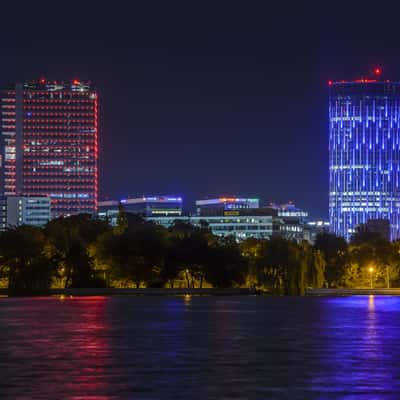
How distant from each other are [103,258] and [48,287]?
23.0 feet

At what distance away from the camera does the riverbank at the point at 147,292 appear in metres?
130

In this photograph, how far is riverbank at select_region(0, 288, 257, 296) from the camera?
427ft

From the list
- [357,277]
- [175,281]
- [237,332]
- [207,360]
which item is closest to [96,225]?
[175,281]

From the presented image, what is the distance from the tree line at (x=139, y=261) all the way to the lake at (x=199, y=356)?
38375mm

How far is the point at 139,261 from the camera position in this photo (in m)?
132

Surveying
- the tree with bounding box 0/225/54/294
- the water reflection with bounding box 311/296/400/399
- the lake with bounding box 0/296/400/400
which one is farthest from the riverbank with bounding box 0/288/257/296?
the water reflection with bounding box 311/296/400/399

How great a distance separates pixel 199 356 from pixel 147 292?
83353 mm

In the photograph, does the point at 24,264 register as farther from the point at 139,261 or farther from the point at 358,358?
the point at 358,358

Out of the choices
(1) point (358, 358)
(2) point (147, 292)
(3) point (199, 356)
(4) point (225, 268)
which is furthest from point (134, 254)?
(1) point (358, 358)

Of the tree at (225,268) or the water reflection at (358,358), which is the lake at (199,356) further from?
the tree at (225,268)

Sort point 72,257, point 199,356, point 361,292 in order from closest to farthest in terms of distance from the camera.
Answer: point 199,356, point 72,257, point 361,292

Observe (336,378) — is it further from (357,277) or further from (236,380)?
(357,277)

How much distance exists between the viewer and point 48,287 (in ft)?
417

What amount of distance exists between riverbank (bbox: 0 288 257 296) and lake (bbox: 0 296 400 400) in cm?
4580
